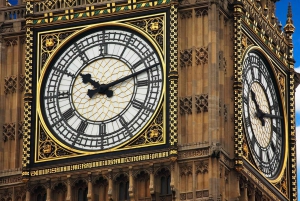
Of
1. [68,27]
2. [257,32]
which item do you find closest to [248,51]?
[257,32]

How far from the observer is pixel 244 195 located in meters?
56.0

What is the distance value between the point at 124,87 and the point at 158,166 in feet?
7.76

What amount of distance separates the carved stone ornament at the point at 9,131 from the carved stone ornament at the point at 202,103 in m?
4.79

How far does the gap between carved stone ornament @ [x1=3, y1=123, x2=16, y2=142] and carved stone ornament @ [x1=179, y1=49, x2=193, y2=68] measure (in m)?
4.51

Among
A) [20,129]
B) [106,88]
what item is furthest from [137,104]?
[20,129]

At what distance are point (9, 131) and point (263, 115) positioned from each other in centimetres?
623

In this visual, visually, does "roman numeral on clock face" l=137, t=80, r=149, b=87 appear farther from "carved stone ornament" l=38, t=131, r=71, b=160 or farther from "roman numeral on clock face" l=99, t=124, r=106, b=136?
"carved stone ornament" l=38, t=131, r=71, b=160

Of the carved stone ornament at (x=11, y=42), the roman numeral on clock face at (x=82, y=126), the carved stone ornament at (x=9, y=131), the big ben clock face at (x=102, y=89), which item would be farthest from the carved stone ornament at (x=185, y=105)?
the carved stone ornament at (x=11, y=42)

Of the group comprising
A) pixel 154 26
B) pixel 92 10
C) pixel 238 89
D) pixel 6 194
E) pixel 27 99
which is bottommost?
pixel 6 194

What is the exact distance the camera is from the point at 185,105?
55.7 meters

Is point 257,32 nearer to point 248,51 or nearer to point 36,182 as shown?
point 248,51

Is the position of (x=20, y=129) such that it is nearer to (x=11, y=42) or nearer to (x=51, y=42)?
(x=51, y=42)

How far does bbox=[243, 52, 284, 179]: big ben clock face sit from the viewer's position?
5728cm

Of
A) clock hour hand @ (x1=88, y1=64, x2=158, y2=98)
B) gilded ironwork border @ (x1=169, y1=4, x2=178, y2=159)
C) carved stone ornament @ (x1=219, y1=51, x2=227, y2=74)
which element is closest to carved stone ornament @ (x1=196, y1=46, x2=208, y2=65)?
carved stone ornament @ (x1=219, y1=51, x2=227, y2=74)
